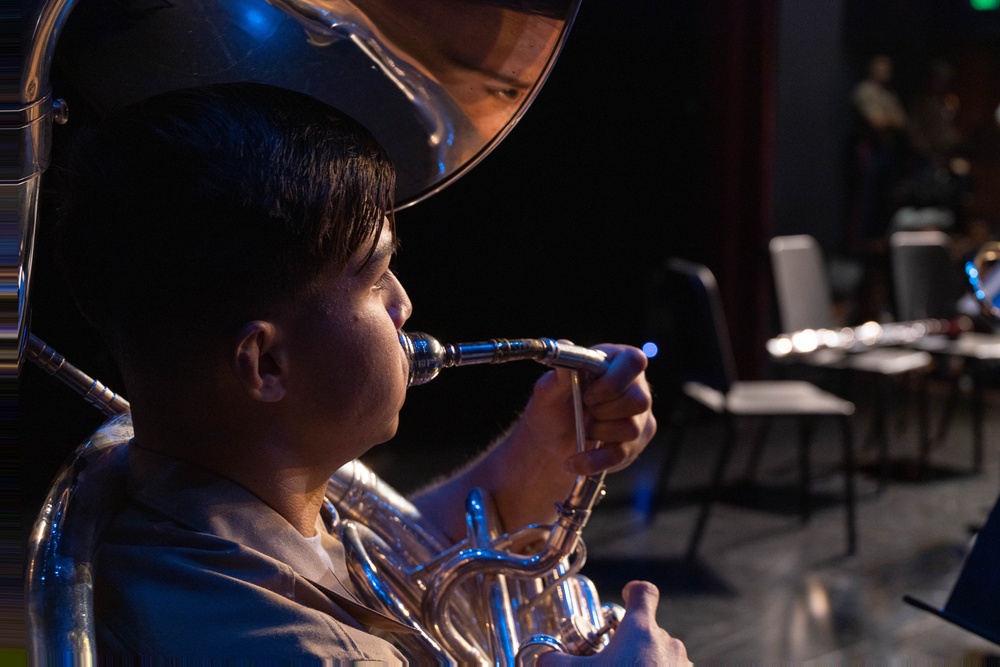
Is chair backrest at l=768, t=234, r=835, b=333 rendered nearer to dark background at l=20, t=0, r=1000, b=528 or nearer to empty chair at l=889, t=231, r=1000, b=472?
empty chair at l=889, t=231, r=1000, b=472

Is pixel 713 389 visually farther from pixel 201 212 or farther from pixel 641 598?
pixel 201 212

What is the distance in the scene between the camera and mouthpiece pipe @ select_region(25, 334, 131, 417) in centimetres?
65

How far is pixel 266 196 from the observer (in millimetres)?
586

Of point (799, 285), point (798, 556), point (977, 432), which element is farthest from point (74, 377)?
point (977, 432)

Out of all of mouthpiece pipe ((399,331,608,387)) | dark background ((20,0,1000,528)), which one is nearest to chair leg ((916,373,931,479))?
dark background ((20,0,1000,528))

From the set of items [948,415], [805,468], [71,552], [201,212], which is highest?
[201,212]

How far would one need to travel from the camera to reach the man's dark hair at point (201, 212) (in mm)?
577

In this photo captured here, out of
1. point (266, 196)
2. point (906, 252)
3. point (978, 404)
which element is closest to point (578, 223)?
point (906, 252)

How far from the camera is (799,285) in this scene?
3.38m

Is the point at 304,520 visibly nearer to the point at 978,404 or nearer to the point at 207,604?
the point at 207,604

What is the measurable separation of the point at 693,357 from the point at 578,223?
1.47 metres

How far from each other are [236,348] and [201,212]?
0.28 ft

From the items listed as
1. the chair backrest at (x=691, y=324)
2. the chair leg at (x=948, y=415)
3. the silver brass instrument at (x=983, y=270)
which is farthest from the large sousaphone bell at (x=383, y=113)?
the chair leg at (x=948, y=415)

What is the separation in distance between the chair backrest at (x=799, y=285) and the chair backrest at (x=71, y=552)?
2.92 metres
